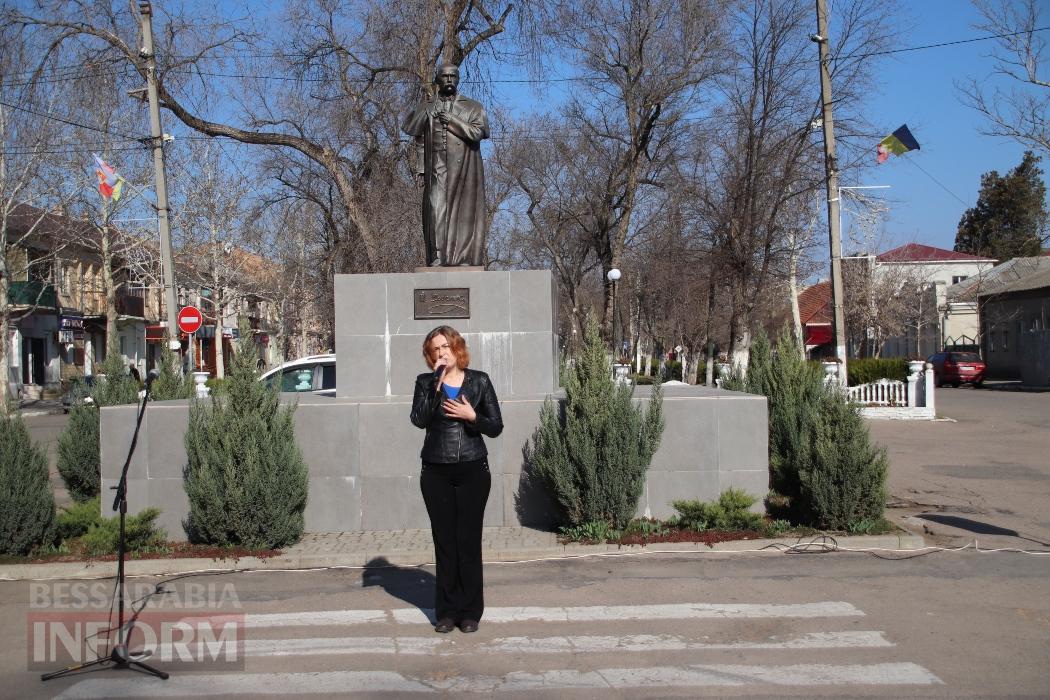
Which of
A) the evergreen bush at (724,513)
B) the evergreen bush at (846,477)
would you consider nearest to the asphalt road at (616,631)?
the evergreen bush at (724,513)

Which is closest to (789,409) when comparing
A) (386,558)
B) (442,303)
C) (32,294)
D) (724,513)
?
(724,513)

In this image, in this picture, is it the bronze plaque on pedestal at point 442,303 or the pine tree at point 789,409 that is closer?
the pine tree at point 789,409

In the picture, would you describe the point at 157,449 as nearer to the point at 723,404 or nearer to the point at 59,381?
Result: the point at 723,404

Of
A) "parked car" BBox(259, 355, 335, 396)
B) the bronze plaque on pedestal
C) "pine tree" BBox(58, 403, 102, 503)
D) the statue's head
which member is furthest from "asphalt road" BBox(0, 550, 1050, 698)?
"parked car" BBox(259, 355, 335, 396)

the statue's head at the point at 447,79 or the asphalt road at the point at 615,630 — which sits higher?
the statue's head at the point at 447,79

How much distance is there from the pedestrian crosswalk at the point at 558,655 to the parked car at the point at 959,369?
37.9 meters

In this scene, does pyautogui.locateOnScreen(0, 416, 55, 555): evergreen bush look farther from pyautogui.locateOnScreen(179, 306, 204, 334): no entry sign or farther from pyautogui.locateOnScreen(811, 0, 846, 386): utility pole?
pyautogui.locateOnScreen(811, 0, 846, 386): utility pole

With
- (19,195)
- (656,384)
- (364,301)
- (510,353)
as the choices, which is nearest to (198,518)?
(364,301)

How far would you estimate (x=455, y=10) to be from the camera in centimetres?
2147

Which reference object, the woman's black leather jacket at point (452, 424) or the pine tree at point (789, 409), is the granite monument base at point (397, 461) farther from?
the woman's black leather jacket at point (452, 424)

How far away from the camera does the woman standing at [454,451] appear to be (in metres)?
5.61

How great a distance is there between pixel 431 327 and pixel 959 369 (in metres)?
37.2

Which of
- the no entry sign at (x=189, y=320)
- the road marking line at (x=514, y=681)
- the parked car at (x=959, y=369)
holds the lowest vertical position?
the road marking line at (x=514, y=681)

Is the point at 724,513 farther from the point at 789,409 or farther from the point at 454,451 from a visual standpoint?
the point at 454,451
